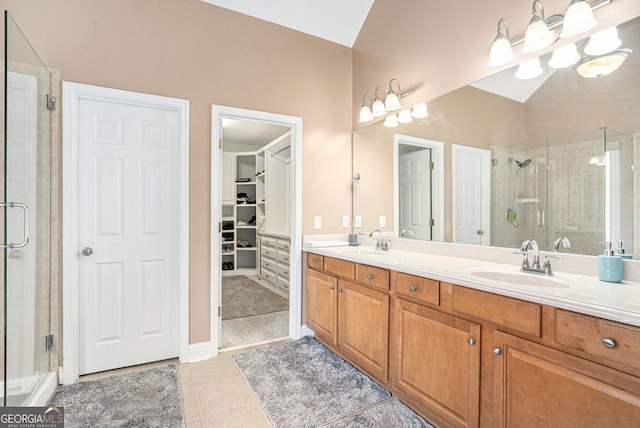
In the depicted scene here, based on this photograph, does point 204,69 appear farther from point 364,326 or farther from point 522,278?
point 522,278

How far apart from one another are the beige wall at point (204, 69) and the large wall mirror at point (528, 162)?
0.72 m

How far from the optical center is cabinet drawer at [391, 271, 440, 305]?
1.64m

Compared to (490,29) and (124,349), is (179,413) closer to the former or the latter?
(124,349)

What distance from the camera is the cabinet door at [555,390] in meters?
1.00

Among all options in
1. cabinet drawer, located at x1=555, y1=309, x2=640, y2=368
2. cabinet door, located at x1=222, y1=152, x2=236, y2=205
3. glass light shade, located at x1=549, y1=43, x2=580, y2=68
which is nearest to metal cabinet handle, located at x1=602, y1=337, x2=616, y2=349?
cabinet drawer, located at x1=555, y1=309, x2=640, y2=368

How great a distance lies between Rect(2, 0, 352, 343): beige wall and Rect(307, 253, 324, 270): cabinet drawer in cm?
28

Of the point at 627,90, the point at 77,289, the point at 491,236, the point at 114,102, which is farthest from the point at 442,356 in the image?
the point at 114,102

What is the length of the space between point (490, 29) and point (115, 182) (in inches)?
107

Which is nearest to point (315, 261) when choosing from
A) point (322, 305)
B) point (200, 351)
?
point (322, 305)

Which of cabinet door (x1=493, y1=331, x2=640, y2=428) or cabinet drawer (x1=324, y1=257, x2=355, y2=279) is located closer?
cabinet door (x1=493, y1=331, x2=640, y2=428)

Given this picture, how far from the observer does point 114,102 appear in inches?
91.1

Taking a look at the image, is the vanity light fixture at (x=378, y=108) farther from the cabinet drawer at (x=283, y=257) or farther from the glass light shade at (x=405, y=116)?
the cabinet drawer at (x=283, y=257)

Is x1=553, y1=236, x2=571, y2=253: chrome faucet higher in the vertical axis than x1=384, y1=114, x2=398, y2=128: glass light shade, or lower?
lower

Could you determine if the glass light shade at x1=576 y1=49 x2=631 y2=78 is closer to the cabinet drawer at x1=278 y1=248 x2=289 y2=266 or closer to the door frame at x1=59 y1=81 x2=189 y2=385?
the door frame at x1=59 y1=81 x2=189 y2=385
